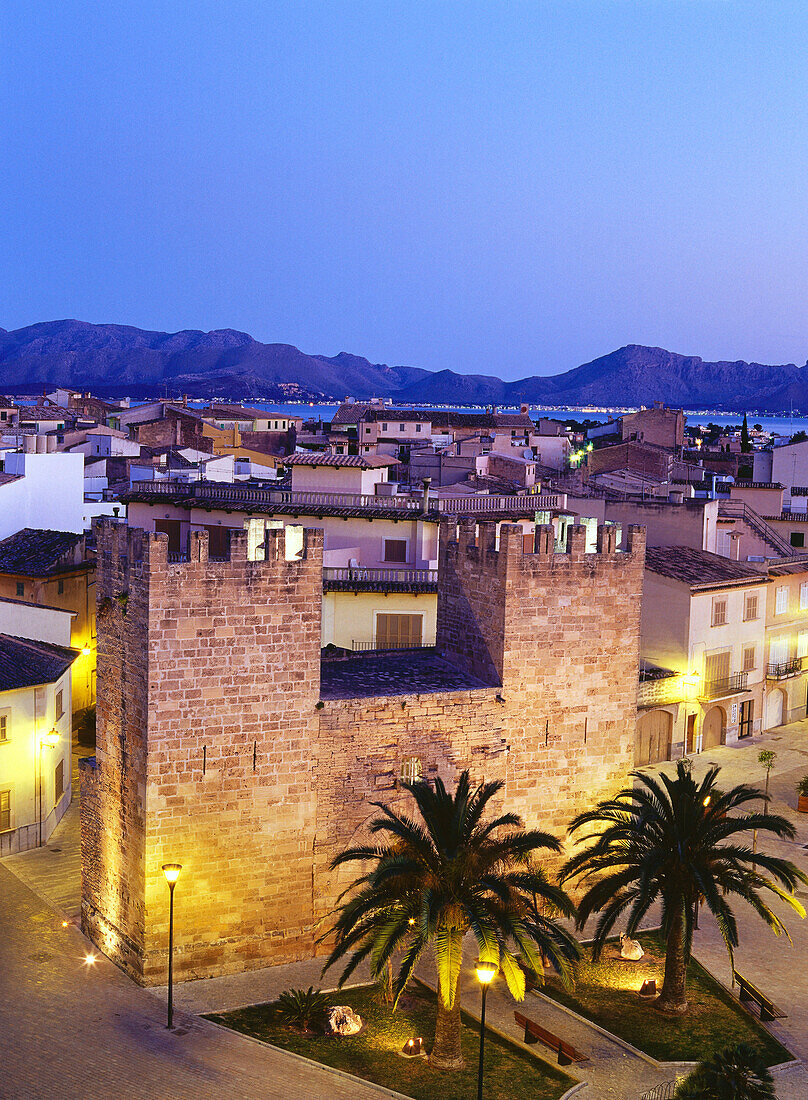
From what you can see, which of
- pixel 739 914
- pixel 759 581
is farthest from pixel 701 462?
pixel 739 914

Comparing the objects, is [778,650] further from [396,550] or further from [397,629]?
[397,629]

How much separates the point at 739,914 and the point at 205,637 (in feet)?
39.9

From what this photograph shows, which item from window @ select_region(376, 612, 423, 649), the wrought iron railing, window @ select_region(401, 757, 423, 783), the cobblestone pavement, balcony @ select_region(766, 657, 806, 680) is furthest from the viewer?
balcony @ select_region(766, 657, 806, 680)

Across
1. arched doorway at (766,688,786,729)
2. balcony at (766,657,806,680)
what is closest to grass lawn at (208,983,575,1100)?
balcony at (766,657,806,680)

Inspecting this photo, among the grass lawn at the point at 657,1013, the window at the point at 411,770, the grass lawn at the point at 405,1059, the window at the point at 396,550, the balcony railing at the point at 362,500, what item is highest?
the balcony railing at the point at 362,500

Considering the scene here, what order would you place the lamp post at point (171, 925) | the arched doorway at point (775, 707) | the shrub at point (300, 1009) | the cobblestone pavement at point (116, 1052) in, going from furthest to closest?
1. the arched doorway at point (775, 707)
2. the shrub at point (300, 1009)
3. the lamp post at point (171, 925)
4. the cobblestone pavement at point (116, 1052)

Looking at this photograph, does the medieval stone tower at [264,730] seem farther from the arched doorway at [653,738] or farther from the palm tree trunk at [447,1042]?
the arched doorway at [653,738]

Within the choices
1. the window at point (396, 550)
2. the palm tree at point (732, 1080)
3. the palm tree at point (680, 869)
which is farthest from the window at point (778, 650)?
the palm tree at point (732, 1080)

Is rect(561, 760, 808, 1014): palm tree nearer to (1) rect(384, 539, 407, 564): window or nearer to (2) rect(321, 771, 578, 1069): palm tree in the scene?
(2) rect(321, 771, 578, 1069): palm tree

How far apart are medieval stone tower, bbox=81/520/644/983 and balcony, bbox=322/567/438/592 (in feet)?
33.5

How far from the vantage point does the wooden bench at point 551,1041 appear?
1680 cm

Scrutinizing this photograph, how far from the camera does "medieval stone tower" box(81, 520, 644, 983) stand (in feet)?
60.3

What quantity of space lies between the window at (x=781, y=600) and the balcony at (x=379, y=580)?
11.8 m

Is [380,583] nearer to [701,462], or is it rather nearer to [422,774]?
[422,774]
